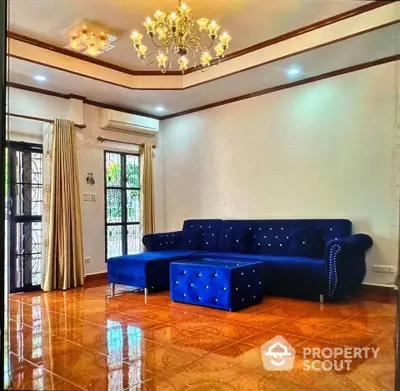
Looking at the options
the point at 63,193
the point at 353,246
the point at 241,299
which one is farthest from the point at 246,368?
the point at 63,193

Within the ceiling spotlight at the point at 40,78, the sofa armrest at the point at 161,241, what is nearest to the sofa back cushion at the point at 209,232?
the sofa armrest at the point at 161,241

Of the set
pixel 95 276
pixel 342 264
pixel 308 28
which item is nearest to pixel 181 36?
pixel 308 28

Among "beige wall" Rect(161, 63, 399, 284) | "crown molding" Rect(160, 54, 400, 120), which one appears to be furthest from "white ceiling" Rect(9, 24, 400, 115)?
"beige wall" Rect(161, 63, 399, 284)

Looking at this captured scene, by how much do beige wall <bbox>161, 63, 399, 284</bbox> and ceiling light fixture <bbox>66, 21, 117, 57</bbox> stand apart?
2.00m

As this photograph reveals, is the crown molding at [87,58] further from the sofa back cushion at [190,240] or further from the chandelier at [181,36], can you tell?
the sofa back cushion at [190,240]

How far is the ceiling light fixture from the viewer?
324 cm

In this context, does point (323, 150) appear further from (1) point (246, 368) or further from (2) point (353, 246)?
(1) point (246, 368)

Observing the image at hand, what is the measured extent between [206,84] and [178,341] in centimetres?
306

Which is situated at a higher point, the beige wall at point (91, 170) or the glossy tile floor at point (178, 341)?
the beige wall at point (91, 170)

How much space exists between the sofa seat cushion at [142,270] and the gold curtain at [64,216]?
1.43 ft

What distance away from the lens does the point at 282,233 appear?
4488 mm

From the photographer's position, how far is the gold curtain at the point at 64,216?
4160 millimetres

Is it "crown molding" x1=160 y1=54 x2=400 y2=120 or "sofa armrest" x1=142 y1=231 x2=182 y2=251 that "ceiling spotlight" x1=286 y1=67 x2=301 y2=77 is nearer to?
"crown molding" x1=160 y1=54 x2=400 y2=120

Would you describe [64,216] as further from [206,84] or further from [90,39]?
[206,84]
